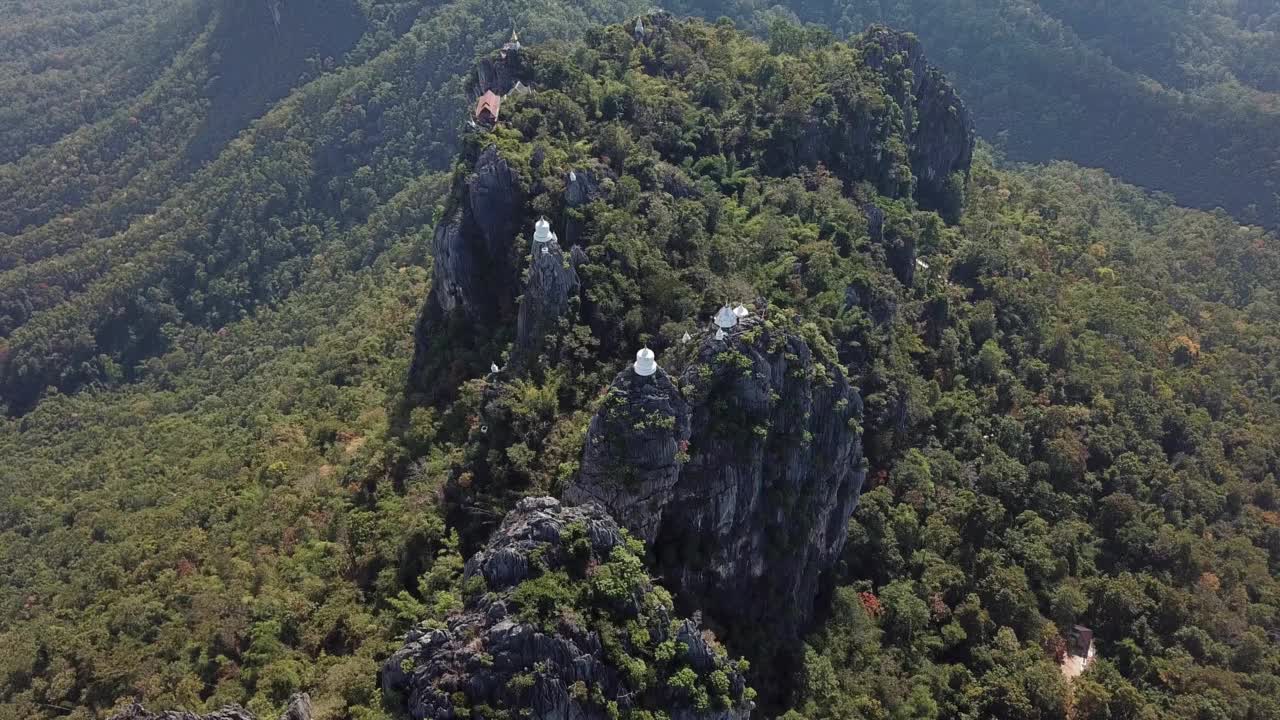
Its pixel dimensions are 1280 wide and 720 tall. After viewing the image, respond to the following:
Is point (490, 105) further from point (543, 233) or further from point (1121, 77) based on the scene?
point (1121, 77)

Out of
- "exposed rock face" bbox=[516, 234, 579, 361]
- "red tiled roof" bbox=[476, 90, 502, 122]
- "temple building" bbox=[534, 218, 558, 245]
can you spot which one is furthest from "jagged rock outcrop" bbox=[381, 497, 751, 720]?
"red tiled roof" bbox=[476, 90, 502, 122]

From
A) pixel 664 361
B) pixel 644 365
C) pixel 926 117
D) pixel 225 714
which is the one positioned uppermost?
pixel 644 365

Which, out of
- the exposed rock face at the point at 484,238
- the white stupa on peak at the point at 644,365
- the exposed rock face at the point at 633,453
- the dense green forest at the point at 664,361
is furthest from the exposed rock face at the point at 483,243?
the exposed rock face at the point at 633,453

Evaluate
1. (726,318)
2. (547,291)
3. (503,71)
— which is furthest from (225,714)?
(503,71)

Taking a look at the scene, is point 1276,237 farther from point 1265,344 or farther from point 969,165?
point 969,165

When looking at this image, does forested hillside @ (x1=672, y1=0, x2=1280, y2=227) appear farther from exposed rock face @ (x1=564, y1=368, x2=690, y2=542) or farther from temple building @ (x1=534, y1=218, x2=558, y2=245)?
exposed rock face @ (x1=564, y1=368, x2=690, y2=542)
